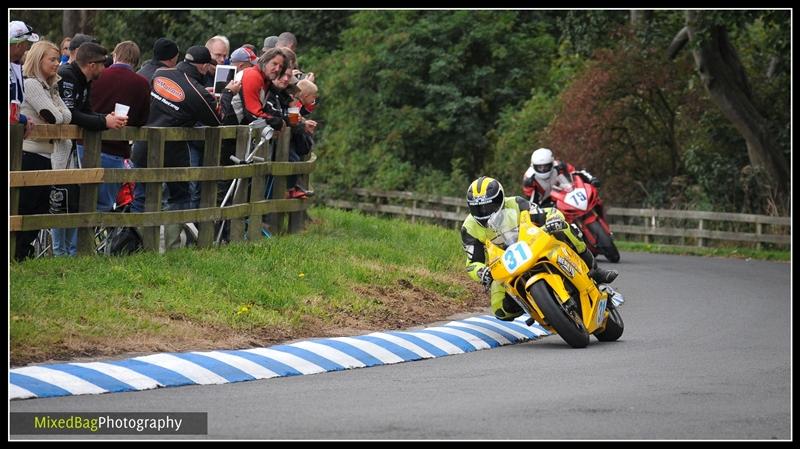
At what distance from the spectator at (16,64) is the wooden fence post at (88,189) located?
0.87 meters

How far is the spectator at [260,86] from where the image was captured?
15820 mm

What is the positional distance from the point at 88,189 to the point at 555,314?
4.35 meters

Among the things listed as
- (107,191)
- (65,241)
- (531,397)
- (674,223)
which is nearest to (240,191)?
(107,191)

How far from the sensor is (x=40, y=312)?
11047 mm

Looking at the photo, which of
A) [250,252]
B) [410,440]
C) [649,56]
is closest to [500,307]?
[250,252]

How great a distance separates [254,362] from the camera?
10.7 meters

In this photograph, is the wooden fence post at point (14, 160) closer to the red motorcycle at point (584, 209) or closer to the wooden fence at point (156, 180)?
the wooden fence at point (156, 180)

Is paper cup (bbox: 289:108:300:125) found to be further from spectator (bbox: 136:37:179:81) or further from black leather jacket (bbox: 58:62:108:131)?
black leather jacket (bbox: 58:62:108:131)

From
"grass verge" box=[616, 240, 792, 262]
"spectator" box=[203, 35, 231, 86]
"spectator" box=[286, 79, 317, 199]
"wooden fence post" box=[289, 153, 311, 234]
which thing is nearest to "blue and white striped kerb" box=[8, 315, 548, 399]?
"spectator" box=[286, 79, 317, 199]

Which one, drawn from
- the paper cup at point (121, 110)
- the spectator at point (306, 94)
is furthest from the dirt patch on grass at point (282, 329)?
the spectator at point (306, 94)

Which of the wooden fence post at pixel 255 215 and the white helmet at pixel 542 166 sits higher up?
the white helmet at pixel 542 166

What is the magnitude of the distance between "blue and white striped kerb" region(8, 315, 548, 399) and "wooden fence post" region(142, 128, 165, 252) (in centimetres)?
272

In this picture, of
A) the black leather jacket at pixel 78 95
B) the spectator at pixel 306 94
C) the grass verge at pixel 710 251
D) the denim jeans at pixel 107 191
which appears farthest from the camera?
the grass verge at pixel 710 251

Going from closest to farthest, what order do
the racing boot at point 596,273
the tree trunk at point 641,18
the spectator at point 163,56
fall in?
the racing boot at point 596,273, the spectator at point 163,56, the tree trunk at point 641,18
